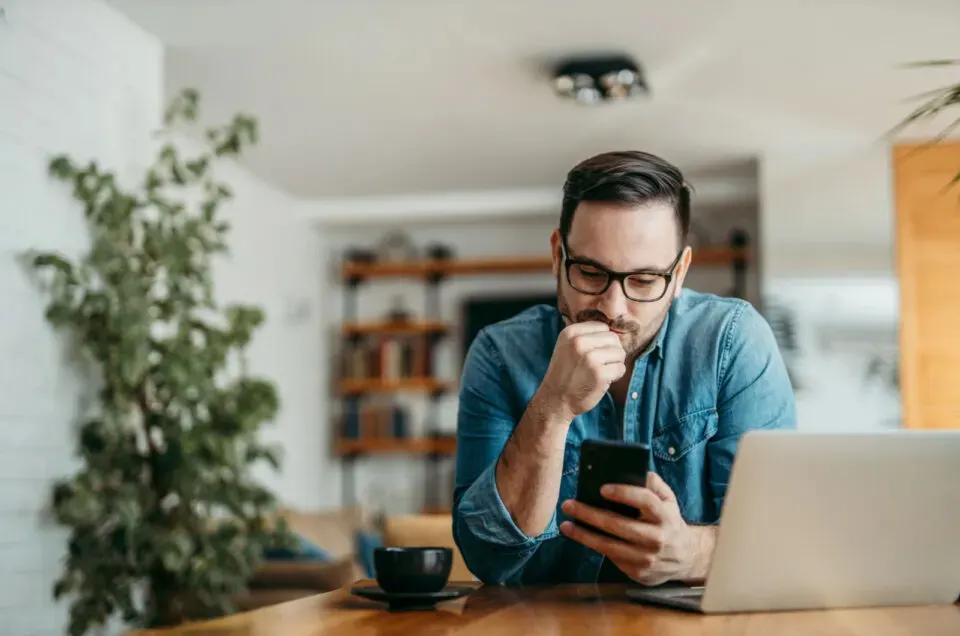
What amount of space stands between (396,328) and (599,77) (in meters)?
3.47

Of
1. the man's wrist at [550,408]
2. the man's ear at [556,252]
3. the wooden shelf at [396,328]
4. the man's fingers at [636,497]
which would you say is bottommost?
the man's fingers at [636,497]

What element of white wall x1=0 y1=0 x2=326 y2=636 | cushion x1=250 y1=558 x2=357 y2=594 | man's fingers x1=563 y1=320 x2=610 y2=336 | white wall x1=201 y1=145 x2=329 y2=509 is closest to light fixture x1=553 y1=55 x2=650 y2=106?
white wall x1=0 y1=0 x2=326 y2=636

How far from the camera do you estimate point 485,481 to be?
5.10 ft

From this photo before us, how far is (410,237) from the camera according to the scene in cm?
797

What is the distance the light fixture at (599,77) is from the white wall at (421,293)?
2.78 meters

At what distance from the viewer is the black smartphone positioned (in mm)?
1268

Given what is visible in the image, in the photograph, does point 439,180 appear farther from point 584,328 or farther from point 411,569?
point 411,569

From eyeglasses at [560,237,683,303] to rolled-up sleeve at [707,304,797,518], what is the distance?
6.2 inches

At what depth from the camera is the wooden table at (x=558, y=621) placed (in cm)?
109

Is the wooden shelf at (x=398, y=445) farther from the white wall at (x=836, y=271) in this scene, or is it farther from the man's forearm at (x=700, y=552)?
the man's forearm at (x=700, y=552)

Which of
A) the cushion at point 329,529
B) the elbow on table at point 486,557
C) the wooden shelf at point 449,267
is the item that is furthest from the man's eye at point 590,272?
the wooden shelf at point 449,267

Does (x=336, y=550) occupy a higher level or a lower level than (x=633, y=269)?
lower

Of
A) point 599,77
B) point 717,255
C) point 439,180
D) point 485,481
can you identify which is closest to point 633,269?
point 485,481

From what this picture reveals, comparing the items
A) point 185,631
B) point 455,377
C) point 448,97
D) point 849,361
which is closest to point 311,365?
point 455,377
